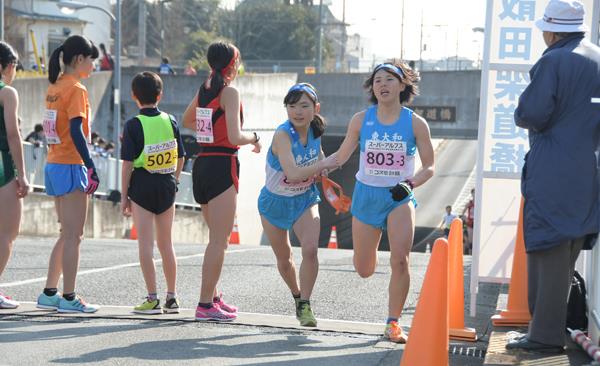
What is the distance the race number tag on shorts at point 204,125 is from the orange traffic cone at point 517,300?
94.7 inches

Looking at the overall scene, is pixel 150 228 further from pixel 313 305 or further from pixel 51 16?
pixel 51 16

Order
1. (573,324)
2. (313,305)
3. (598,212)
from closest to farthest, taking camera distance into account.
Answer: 1. (598,212)
2. (573,324)
3. (313,305)

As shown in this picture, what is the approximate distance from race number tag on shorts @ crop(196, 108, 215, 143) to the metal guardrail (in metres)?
14.4

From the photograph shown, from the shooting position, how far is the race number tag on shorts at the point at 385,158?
25.8ft

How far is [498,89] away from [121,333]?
11.4ft

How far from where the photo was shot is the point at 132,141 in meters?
8.62

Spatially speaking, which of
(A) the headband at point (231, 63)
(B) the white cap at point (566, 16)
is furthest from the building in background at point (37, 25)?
(B) the white cap at point (566, 16)

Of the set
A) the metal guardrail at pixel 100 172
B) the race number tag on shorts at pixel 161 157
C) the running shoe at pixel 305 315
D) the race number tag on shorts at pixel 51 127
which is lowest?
the metal guardrail at pixel 100 172

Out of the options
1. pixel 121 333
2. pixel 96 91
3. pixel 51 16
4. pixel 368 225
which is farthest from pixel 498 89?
pixel 51 16

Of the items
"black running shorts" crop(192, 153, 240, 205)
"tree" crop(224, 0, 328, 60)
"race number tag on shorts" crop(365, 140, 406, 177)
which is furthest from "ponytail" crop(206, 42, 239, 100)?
"tree" crop(224, 0, 328, 60)

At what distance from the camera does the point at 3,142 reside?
28.3 feet

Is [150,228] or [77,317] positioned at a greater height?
[150,228]

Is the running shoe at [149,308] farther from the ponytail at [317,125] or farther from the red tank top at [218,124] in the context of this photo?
the ponytail at [317,125]

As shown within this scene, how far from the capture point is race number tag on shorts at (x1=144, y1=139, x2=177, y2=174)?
8641 millimetres
